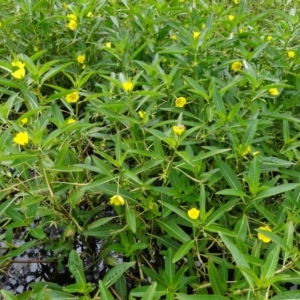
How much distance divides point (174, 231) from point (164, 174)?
163 millimetres

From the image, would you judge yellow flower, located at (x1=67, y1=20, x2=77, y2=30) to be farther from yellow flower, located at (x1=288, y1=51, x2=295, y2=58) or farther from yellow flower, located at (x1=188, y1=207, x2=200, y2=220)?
yellow flower, located at (x1=188, y1=207, x2=200, y2=220)

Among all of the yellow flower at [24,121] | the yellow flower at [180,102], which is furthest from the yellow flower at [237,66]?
the yellow flower at [24,121]

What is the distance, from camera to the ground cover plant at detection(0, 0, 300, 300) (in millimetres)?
1122

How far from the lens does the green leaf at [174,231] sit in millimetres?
1201

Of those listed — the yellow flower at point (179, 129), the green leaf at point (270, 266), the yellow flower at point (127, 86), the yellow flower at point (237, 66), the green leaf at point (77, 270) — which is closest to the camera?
the green leaf at point (270, 266)

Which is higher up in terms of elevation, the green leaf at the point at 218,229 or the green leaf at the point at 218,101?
the green leaf at the point at 218,101

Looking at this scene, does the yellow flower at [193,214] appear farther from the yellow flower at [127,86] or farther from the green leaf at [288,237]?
the yellow flower at [127,86]

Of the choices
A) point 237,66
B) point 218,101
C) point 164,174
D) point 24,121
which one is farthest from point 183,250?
point 237,66

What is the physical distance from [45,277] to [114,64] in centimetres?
84

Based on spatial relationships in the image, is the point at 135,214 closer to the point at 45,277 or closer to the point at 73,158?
the point at 73,158

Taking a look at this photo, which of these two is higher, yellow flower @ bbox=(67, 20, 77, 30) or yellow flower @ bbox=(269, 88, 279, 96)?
yellow flower @ bbox=(67, 20, 77, 30)

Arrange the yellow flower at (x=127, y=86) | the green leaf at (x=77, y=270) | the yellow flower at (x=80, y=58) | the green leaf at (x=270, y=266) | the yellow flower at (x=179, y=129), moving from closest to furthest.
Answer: the green leaf at (x=270, y=266)
the green leaf at (x=77, y=270)
the yellow flower at (x=179, y=129)
the yellow flower at (x=127, y=86)
the yellow flower at (x=80, y=58)

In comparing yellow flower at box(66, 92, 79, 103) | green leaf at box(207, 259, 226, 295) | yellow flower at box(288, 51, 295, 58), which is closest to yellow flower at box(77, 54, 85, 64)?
yellow flower at box(66, 92, 79, 103)

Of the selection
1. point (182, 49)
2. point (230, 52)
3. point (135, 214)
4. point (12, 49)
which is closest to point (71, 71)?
point (12, 49)
